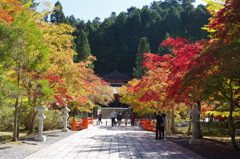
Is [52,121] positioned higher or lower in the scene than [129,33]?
lower

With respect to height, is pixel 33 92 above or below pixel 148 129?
above

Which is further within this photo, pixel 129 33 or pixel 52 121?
pixel 129 33

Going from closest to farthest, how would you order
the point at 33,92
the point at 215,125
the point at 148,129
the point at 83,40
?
the point at 33,92 → the point at 148,129 → the point at 215,125 → the point at 83,40

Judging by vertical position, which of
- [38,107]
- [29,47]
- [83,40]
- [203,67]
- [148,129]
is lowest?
[148,129]

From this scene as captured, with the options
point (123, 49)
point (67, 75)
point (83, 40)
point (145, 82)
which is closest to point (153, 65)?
point (145, 82)

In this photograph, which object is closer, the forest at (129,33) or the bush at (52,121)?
the bush at (52,121)

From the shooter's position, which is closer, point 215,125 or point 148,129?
point 148,129

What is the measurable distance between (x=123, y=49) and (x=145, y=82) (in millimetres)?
50348

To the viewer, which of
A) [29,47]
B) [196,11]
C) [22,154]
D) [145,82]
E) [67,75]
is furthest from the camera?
[196,11]

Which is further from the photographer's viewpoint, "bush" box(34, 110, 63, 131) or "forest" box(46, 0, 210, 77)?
"forest" box(46, 0, 210, 77)

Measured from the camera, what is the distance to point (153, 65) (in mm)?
17203

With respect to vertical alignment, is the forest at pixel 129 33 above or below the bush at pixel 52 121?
above

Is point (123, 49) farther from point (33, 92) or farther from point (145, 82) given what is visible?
point (33, 92)

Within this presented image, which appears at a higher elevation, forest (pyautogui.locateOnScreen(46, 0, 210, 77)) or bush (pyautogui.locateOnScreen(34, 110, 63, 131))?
forest (pyautogui.locateOnScreen(46, 0, 210, 77))
